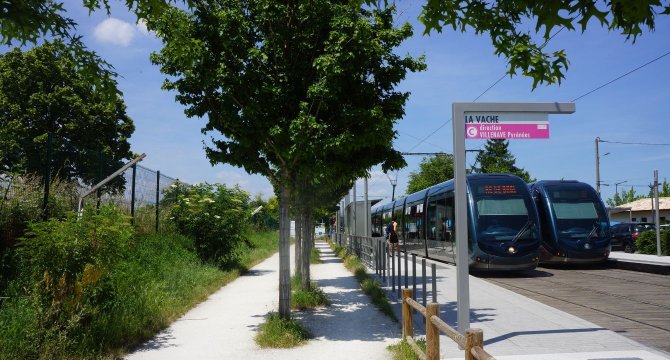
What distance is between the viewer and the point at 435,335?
209 inches

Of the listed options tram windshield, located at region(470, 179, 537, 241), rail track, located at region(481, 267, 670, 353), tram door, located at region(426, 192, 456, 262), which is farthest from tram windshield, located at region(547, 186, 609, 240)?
tram door, located at region(426, 192, 456, 262)

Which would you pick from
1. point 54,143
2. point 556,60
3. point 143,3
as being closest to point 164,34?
point 143,3

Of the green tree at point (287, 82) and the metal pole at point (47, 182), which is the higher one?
the green tree at point (287, 82)

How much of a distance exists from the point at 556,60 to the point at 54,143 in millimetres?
7917

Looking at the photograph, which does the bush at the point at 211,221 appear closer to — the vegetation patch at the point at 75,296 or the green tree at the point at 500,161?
the vegetation patch at the point at 75,296

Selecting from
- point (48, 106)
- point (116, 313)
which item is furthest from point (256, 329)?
point (48, 106)

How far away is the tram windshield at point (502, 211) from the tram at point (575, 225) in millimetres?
2078

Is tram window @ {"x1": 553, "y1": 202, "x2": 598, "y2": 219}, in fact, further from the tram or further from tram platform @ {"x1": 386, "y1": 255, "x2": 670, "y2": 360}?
tram platform @ {"x1": 386, "y1": 255, "x2": 670, "y2": 360}

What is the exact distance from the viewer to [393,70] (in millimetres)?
9242

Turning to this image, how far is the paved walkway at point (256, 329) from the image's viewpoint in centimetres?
692

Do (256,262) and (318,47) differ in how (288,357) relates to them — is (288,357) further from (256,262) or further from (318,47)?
(256,262)

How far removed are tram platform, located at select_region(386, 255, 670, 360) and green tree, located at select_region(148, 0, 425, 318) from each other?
2.90 meters

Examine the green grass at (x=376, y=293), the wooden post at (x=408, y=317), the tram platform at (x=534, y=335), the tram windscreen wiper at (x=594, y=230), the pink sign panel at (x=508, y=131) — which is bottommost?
the tram platform at (x=534, y=335)

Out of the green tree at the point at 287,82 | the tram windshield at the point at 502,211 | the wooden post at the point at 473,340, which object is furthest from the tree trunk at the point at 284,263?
the tram windshield at the point at 502,211
